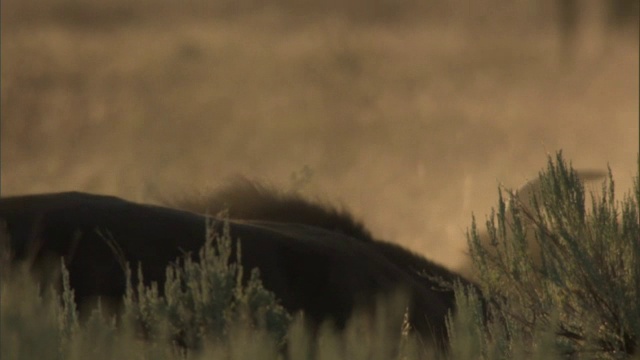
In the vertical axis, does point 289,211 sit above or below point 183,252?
above

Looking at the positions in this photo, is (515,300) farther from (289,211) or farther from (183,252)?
(289,211)

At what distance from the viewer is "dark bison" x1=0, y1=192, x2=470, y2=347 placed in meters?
7.66

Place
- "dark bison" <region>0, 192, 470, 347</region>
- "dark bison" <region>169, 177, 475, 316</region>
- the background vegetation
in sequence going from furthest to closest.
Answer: "dark bison" <region>169, 177, 475, 316</region>
"dark bison" <region>0, 192, 470, 347</region>
the background vegetation

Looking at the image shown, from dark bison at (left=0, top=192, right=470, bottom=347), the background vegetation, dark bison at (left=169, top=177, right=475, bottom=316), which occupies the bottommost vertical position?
the background vegetation

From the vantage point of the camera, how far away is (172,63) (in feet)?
50.5

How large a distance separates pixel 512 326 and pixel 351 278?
6.48ft

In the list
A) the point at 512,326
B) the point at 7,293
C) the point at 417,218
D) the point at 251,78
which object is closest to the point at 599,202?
the point at 512,326

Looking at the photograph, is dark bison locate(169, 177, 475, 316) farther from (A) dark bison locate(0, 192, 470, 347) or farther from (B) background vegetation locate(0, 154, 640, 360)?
(B) background vegetation locate(0, 154, 640, 360)

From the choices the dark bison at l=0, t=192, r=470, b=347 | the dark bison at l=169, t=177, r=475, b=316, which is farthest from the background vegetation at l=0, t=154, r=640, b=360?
the dark bison at l=169, t=177, r=475, b=316

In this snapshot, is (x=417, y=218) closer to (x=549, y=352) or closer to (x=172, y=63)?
(x=172, y=63)

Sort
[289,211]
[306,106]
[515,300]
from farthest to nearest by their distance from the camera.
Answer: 1. [306,106]
2. [289,211]
3. [515,300]

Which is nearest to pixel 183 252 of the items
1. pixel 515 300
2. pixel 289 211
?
pixel 515 300

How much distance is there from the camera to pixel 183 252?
7.08 meters

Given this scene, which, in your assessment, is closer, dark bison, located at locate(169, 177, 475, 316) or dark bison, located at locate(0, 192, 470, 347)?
dark bison, located at locate(0, 192, 470, 347)
